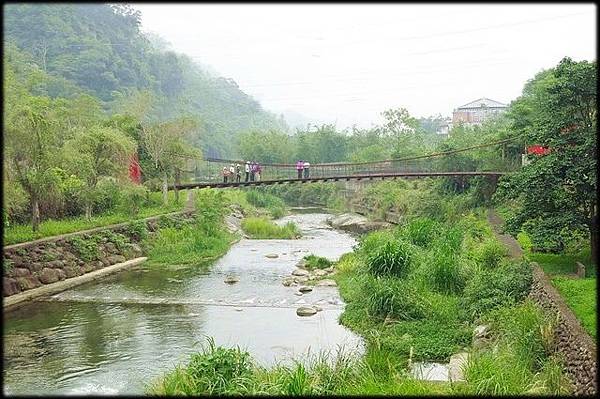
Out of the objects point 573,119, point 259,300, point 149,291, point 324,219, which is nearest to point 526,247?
point 573,119

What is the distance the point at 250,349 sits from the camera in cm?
792

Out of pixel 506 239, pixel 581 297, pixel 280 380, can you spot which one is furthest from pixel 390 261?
pixel 280 380

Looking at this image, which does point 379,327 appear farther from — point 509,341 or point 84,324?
point 84,324

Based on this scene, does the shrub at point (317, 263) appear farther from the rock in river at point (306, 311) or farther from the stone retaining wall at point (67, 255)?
the stone retaining wall at point (67, 255)

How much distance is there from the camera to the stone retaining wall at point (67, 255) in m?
10.9

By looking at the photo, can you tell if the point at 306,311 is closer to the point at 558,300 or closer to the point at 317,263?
the point at 317,263

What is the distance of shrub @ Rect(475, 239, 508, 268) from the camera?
978cm

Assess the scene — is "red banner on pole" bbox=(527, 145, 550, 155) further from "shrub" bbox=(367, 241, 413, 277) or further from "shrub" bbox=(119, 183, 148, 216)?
"shrub" bbox=(119, 183, 148, 216)

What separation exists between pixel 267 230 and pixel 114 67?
26468mm

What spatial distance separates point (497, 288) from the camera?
8109 mm

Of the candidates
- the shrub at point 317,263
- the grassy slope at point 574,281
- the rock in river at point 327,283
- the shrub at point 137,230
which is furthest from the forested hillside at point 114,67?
the grassy slope at point 574,281

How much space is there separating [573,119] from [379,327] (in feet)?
14.0

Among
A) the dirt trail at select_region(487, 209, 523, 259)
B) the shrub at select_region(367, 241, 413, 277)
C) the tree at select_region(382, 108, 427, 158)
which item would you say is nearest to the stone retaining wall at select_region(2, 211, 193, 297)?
the shrub at select_region(367, 241, 413, 277)

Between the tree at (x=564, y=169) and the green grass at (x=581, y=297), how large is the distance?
31.2 inches
